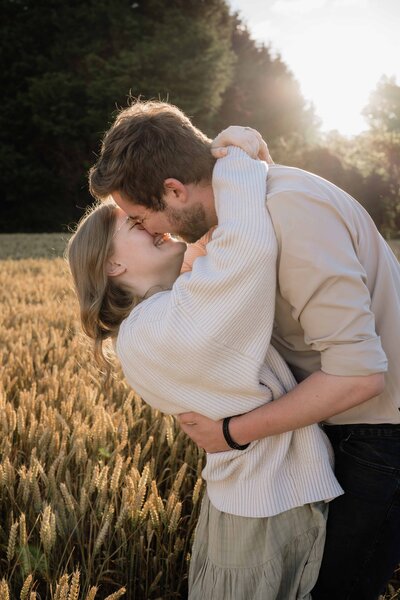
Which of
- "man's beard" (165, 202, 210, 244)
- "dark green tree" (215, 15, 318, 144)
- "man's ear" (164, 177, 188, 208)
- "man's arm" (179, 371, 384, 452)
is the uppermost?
"dark green tree" (215, 15, 318, 144)

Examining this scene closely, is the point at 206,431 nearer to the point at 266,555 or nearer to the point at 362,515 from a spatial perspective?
the point at 266,555

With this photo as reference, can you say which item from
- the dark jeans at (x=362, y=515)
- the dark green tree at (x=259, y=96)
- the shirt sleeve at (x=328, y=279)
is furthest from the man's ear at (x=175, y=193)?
the dark green tree at (x=259, y=96)

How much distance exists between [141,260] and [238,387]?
24.3 inches

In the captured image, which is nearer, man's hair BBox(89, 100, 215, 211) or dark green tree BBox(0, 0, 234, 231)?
man's hair BBox(89, 100, 215, 211)

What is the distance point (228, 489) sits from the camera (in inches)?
66.2

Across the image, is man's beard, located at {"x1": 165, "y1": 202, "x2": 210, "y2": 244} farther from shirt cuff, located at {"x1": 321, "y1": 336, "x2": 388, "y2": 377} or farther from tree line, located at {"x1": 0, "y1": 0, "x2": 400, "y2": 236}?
tree line, located at {"x1": 0, "y1": 0, "x2": 400, "y2": 236}

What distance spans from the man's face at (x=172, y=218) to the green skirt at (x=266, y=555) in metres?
0.92

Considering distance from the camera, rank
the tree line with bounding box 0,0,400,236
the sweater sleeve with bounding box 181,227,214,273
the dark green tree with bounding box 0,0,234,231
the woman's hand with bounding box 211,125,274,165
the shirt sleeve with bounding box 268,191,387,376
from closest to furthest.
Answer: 1. the shirt sleeve with bounding box 268,191,387,376
2. the woman's hand with bounding box 211,125,274,165
3. the sweater sleeve with bounding box 181,227,214,273
4. the tree line with bounding box 0,0,400,236
5. the dark green tree with bounding box 0,0,234,231

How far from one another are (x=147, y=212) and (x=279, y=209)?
2.19 ft

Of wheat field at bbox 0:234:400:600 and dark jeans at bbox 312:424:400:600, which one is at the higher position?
dark jeans at bbox 312:424:400:600

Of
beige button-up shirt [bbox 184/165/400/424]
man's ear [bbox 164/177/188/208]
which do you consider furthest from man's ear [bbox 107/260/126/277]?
beige button-up shirt [bbox 184/165/400/424]

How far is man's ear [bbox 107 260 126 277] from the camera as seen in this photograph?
2.02m

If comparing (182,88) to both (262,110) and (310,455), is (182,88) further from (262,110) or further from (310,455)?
(310,455)

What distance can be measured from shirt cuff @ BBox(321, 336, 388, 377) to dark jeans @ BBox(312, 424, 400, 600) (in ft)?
1.03
